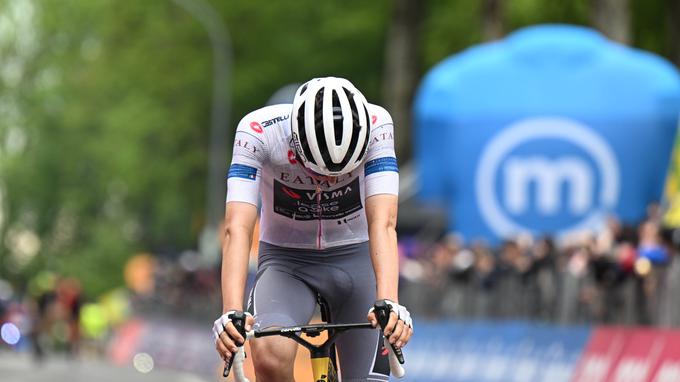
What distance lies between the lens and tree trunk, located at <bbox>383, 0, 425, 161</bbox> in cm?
3600

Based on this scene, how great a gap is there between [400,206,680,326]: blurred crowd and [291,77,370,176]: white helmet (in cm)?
761

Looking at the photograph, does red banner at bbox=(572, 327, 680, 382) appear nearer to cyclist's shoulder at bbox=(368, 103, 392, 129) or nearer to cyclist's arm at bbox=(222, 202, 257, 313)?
cyclist's shoulder at bbox=(368, 103, 392, 129)

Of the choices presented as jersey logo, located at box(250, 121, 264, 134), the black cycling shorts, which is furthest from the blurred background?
jersey logo, located at box(250, 121, 264, 134)

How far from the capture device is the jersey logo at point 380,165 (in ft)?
27.8

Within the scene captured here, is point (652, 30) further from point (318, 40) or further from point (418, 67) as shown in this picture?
point (318, 40)

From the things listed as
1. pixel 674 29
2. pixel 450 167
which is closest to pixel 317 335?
pixel 450 167

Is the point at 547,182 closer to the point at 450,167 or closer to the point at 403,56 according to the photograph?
the point at 450,167

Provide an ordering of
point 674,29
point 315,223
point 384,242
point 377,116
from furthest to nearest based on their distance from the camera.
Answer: point 674,29 → point 315,223 → point 377,116 → point 384,242

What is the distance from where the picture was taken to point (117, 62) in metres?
53.5

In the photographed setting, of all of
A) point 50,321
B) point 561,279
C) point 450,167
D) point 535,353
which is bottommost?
point 535,353

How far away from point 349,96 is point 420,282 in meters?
15.5

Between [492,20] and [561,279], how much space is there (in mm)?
12665

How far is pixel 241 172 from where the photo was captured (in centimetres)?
841

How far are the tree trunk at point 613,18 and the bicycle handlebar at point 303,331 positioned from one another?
1851 centimetres
